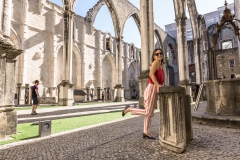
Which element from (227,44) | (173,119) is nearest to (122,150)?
(173,119)

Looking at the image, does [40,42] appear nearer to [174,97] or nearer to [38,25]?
[38,25]

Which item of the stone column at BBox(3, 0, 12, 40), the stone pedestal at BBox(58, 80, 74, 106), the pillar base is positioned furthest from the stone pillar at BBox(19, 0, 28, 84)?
the stone column at BBox(3, 0, 12, 40)

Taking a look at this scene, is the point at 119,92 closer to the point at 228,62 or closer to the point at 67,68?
the point at 67,68

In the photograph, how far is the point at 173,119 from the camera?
7.91 feet

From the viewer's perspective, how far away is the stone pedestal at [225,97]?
447 centimetres

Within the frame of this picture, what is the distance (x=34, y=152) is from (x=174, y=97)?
2359mm

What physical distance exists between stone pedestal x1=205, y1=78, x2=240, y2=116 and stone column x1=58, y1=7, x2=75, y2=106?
33.7 ft

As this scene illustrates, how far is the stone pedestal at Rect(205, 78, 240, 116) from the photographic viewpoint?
4.47 metres

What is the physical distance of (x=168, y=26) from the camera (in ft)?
136

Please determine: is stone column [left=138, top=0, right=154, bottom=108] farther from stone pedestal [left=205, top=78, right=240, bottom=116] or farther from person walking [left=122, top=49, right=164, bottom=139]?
A: person walking [left=122, top=49, right=164, bottom=139]

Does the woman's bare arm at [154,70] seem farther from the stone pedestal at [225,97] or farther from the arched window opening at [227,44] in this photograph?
the arched window opening at [227,44]

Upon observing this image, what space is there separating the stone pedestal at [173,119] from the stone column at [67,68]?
11.1 metres

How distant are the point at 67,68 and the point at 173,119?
38.9 feet

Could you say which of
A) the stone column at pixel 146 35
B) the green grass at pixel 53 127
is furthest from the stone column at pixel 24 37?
the green grass at pixel 53 127
